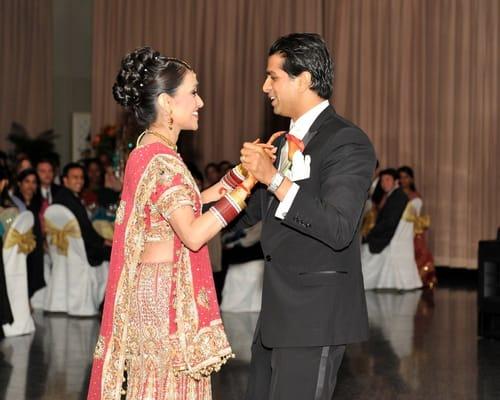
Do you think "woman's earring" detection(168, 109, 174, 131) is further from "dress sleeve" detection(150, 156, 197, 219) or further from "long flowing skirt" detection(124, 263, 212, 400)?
"long flowing skirt" detection(124, 263, 212, 400)

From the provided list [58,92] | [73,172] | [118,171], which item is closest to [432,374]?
[73,172]

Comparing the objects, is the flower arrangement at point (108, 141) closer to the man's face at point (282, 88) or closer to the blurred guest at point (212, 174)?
the blurred guest at point (212, 174)

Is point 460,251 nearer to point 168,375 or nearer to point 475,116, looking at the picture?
point 475,116

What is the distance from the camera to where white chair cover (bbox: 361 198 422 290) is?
11148 mm

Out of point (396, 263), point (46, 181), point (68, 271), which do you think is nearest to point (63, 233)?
point (68, 271)

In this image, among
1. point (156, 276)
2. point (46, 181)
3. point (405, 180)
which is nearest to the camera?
point (156, 276)

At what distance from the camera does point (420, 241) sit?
11781mm

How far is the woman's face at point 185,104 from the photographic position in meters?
3.38

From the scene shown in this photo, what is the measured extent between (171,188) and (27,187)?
637 cm

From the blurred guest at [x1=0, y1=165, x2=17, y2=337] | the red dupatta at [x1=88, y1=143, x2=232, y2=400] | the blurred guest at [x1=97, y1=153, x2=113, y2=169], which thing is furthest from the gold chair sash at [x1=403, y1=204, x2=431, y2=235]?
the red dupatta at [x1=88, y1=143, x2=232, y2=400]

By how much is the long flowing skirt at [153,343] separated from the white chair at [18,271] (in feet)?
15.2

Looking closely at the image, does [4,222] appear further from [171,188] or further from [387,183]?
[387,183]

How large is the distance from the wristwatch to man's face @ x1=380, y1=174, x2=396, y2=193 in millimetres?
8586

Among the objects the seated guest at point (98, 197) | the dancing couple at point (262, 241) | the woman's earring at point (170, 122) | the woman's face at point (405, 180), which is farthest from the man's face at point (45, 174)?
the woman's earring at point (170, 122)
